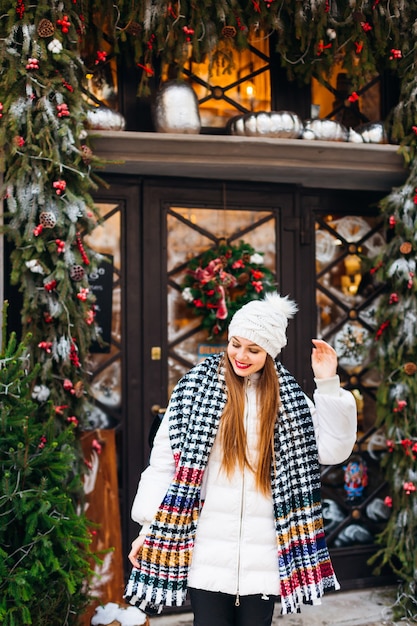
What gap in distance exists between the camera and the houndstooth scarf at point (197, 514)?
2.91 metres

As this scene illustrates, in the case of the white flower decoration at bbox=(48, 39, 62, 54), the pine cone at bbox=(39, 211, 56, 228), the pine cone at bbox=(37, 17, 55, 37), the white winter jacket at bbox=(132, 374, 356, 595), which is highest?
the pine cone at bbox=(37, 17, 55, 37)

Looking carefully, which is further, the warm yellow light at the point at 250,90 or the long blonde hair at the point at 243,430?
the warm yellow light at the point at 250,90

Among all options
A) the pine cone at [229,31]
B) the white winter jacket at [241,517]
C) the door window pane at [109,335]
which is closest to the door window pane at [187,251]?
the door window pane at [109,335]

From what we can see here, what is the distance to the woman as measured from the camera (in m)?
2.91

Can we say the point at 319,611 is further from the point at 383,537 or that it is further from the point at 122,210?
the point at 122,210

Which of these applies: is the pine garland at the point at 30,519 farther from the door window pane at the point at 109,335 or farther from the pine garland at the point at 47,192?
the door window pane at the point at 109,335

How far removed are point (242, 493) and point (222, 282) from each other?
7.11 ft

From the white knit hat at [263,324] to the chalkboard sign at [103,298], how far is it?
1959 mm

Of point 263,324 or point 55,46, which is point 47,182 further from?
point 263,324

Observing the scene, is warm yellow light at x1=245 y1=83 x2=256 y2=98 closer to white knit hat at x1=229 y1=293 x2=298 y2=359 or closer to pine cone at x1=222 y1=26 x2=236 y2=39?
pine cone at x1=222 y1=26 x2=236 y2=39

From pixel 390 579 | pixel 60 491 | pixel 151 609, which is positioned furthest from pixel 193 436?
pixel 390 579

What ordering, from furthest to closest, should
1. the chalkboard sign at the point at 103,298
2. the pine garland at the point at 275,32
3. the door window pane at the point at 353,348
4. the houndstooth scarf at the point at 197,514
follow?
the door window pane at the point at 353,348 → the chalkboard sign at the point at 103,298 → the pine garland at the point at 275,32 → the houndstooth scarf at the point at 197,514

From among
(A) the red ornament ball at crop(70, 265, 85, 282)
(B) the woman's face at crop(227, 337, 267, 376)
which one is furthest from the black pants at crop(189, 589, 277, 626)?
(A) the red ornament ball at crop(70, 265, 85, 282)

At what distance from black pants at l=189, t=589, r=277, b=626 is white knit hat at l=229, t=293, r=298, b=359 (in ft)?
3.27
